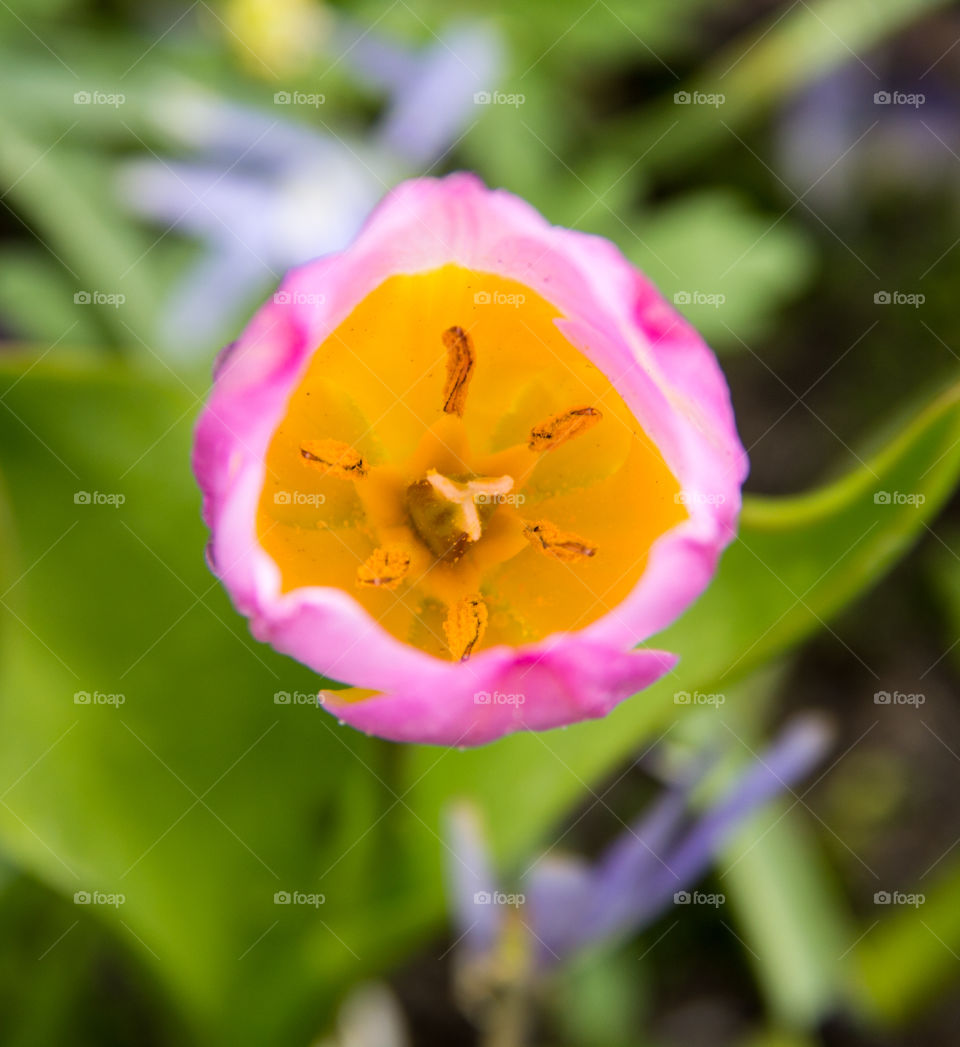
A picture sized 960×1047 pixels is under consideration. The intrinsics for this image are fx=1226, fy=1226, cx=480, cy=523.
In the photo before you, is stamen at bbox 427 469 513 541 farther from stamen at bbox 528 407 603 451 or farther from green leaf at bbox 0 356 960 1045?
green leaf at bbox 0 356 960 1045

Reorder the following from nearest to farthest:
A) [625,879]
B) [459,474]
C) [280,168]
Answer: [459,474] → [625,879] → [280,168]

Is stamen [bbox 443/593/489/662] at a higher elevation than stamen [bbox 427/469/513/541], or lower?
lower

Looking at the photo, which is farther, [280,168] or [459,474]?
[280,168]

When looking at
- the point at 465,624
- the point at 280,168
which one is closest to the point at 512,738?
the point at 465,624

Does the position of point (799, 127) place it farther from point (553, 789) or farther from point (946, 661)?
point (553, 789)

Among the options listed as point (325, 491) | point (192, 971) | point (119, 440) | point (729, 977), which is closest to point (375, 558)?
point (325, 491)

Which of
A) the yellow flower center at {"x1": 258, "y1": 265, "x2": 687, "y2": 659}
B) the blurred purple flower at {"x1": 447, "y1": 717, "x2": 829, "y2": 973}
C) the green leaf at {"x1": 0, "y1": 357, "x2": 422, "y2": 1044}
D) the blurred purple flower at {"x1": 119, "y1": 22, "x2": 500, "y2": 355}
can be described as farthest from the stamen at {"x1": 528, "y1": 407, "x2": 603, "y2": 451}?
the blurred purple flower at {"x1": 119, "y1": 22, "x2": 500, "y2": 355}

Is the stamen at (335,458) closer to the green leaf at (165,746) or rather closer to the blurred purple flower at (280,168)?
the green leaf at (165,746)

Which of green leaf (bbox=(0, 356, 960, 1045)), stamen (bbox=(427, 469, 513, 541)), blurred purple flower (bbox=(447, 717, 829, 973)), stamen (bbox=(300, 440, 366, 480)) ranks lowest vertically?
blurred purple flower (bbox=(447, 717, 829, 973))

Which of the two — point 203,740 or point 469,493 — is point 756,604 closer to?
point 469,493
